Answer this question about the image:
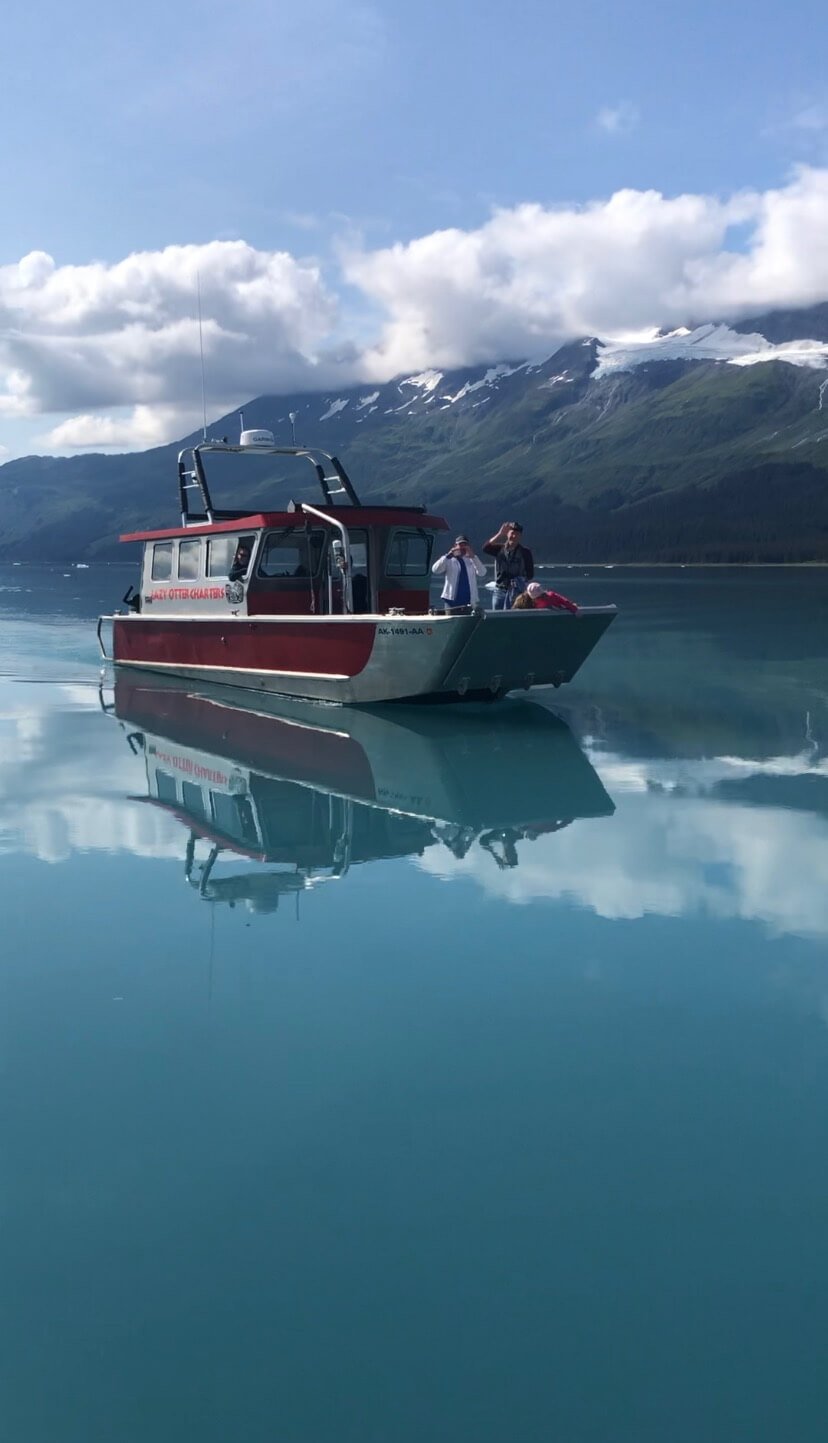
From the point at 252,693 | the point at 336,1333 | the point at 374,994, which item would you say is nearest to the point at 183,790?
the point at 374,994

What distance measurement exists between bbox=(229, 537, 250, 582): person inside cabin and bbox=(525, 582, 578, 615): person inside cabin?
218 inches

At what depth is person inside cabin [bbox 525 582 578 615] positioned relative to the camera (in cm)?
1933

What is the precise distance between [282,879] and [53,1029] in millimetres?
3478

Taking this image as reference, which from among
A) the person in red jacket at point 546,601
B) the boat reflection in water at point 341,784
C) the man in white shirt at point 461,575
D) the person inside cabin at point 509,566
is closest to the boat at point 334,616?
the person in red jacket at point 546,601

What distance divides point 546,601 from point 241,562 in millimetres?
5958

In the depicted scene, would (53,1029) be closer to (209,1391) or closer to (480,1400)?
(209,1391)

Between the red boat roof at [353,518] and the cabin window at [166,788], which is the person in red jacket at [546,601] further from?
the cabin window at [166,788]

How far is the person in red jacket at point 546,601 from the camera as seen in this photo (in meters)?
19.3

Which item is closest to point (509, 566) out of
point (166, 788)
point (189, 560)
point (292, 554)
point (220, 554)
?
point (292, 554)

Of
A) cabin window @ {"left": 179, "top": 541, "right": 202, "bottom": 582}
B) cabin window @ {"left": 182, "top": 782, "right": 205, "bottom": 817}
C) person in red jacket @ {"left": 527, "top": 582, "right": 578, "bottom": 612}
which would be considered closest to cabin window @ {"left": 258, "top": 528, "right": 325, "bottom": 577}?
cabin window @ {"left": 179, "top": 541, "right": 202, "bottom": 582}

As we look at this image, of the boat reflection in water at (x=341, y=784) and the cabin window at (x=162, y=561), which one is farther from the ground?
the cabin window at (x=162, y=561)

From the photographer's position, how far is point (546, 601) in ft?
64.6

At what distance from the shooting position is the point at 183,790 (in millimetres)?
14352

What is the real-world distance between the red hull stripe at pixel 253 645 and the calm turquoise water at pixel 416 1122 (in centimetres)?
728
